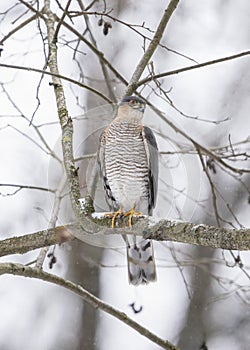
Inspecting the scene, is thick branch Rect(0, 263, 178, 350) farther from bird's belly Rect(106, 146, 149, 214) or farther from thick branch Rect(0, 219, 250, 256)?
bird's belly Rect(106, 146, 149, 214)

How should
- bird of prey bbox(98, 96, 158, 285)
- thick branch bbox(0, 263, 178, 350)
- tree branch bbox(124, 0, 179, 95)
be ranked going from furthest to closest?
bird of prey bbox(98, 96, 158, 285)
tree branch bbox(124, 0, 179, 95)
thick branch bbox(0, 263, 178, 350)

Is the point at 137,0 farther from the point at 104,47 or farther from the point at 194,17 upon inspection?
the point at 194,17

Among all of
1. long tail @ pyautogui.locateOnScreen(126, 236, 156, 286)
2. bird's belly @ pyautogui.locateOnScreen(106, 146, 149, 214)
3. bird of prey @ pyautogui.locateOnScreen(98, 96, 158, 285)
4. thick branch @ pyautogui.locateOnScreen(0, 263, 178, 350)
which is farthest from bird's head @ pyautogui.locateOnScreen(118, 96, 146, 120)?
thick branch @ pyautogui.locateOnScreen(0, 263, 178, 350)

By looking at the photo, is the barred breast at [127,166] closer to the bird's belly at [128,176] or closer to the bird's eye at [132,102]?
the bird's belly at [128,176]

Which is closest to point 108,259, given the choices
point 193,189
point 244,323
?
point 244,323

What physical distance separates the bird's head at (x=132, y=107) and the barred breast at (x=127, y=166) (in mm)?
61

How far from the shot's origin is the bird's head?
9.98 ft

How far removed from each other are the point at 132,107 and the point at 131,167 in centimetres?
32

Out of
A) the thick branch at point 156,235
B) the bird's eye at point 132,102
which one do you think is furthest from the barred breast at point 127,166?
the thick branch at point 156,235

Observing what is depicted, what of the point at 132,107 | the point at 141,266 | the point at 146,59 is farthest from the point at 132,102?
the point at 141,266

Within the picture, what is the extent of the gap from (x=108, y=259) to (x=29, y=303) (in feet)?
7.26

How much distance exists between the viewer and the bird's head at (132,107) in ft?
9.98

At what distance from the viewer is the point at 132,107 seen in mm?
3150

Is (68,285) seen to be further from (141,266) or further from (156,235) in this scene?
(141,266)
